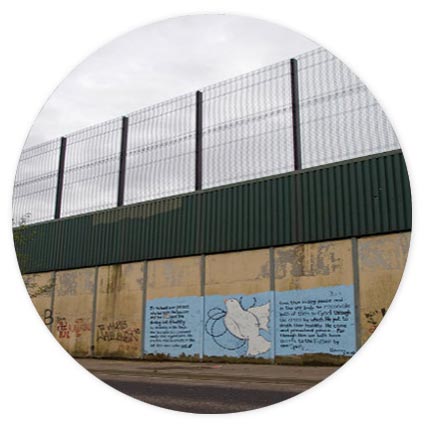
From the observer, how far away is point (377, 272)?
8.66 metres

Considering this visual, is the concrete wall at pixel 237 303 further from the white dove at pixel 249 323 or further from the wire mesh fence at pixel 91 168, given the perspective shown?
the wire mesh fence at pixel 91 168

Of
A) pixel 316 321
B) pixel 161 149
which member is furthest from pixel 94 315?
pixel 161 149

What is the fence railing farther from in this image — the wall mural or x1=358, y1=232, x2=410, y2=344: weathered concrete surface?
the wall mural

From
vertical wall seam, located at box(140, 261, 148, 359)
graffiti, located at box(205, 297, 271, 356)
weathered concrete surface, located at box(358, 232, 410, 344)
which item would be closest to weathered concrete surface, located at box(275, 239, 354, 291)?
weathered concrete surface, located at box(358, 232, 410, 344)

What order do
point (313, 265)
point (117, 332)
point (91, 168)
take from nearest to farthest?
point (91, 168) < point (313, 265) < point (117, 332)

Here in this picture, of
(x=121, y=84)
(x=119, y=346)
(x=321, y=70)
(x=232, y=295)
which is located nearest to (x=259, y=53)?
(x=321, y=70)

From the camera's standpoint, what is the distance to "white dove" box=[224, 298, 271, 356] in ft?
30.1

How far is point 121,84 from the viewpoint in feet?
19.1

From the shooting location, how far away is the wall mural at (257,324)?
8706mm

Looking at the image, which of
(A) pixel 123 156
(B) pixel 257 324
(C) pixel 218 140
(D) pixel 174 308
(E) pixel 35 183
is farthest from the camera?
(D) pixel 174 308

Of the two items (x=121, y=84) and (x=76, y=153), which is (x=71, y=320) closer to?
(x=76, y=153)

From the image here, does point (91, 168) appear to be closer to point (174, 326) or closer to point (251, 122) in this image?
point (251, 122)

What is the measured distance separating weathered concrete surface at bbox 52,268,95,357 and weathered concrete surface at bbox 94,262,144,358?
0.75 feet

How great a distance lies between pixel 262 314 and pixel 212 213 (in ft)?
7.07
